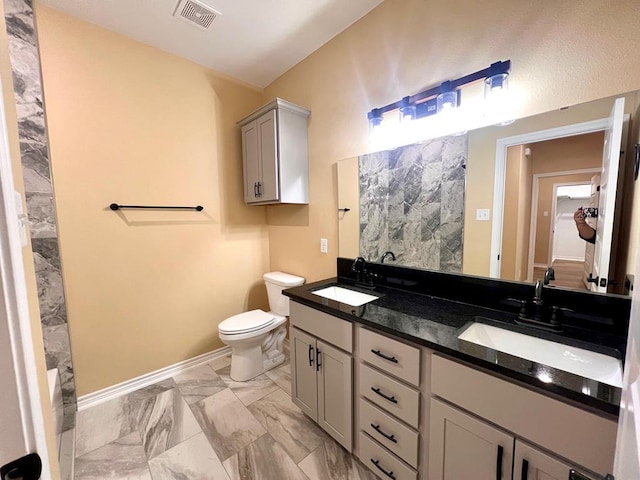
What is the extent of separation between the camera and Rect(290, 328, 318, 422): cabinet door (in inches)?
61.2

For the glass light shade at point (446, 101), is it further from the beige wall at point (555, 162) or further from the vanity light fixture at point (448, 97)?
the beige wall at point (555, 162)

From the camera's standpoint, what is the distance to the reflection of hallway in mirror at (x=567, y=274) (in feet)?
3.73

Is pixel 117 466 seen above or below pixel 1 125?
below

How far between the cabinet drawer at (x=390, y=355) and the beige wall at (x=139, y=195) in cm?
169

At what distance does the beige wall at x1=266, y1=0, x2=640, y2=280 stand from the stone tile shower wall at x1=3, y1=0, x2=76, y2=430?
164 centimetres

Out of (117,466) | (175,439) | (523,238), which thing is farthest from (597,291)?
(117,466)

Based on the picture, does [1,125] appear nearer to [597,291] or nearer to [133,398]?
[597,291]

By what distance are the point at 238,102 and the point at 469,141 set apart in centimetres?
204

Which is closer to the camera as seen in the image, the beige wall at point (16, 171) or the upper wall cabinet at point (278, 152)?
the beige wall at point (16, 171)

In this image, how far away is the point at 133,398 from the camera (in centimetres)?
196

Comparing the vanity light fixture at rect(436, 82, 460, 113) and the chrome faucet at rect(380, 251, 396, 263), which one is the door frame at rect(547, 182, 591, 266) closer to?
→ the vanity light fixture at rect(436, 82, 460, 113)

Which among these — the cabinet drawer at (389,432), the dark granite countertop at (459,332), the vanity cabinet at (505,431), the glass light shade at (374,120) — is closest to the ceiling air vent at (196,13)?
the glass light shade at (374,120)

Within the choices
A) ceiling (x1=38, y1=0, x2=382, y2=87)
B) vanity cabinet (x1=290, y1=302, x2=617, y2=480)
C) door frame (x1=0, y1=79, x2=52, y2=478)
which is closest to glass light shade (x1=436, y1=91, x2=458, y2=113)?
ceiling (x1=38, y1=0, x2=382, y2=87)

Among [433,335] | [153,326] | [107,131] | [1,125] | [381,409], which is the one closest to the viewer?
[1,125]
